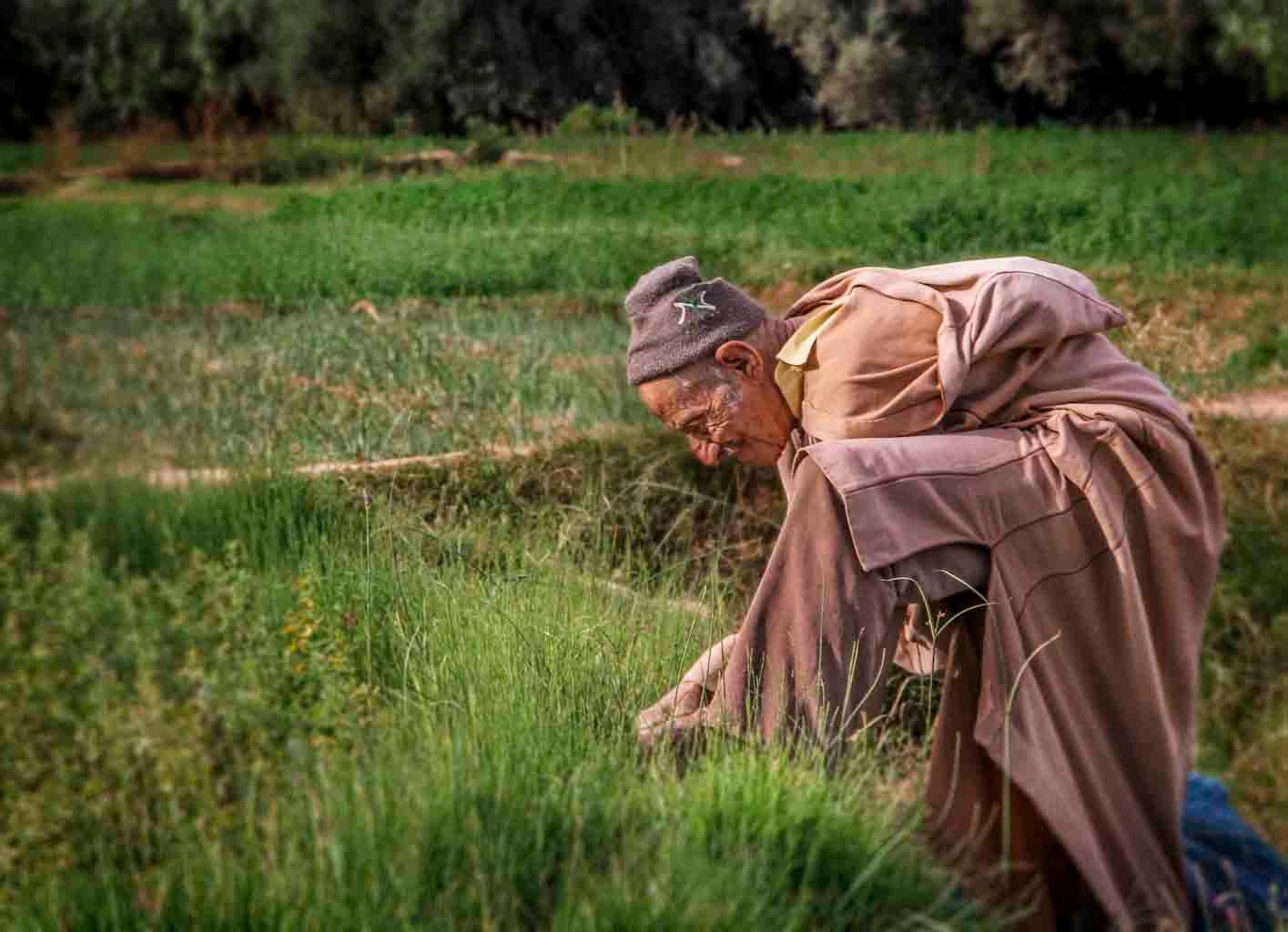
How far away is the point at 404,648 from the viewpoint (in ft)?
9.85

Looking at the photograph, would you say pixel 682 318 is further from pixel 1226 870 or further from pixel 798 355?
pixel 1226 870

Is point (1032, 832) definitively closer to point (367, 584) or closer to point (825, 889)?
point (825, 889)

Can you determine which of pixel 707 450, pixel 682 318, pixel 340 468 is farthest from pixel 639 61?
pixel 682 318

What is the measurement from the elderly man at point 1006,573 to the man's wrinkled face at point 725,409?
0.56ft

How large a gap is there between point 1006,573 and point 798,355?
0.58 m

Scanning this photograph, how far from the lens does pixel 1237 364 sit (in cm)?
828

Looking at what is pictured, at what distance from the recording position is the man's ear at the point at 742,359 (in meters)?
3.04

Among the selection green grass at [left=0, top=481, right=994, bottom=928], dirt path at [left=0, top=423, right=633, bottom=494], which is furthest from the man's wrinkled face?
dirt path at [left=0, top=423, right=633, bottom=494]

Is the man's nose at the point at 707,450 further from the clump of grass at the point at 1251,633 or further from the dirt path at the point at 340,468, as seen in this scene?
the clump of grass at the point at 1251,633

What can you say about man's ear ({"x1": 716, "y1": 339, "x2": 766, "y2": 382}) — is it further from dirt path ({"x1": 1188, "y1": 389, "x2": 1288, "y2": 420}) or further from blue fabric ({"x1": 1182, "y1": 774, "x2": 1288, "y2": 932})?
dirt path ({"x1": 1188, "y1": 389, "x2": 1288, "y2": 420})

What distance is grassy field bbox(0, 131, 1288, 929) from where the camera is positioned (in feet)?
6.98

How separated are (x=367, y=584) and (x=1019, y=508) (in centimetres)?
126

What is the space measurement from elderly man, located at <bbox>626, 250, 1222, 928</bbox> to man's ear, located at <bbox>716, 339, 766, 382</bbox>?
0.13 metres

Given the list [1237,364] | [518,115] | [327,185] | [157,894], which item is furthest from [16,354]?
[518,115]
